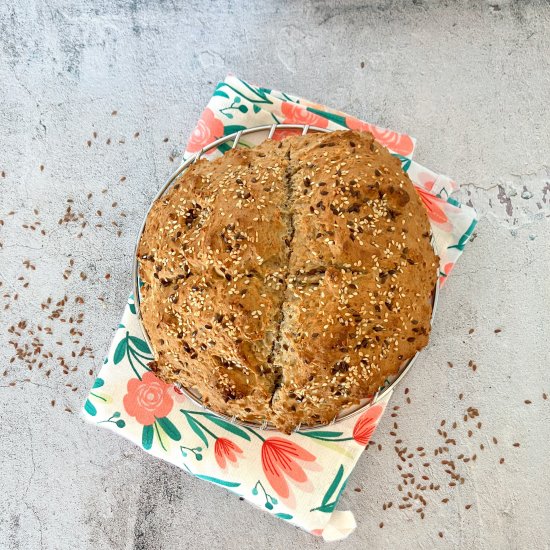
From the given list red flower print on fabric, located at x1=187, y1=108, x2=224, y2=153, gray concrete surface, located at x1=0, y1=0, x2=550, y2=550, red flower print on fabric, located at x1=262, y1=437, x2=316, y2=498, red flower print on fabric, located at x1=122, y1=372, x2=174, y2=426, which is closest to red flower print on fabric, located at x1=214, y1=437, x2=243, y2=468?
red flower print on fabric, located at x1=262, y1=437, x2=316, y2=498

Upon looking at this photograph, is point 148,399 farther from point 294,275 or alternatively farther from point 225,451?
point 294,275

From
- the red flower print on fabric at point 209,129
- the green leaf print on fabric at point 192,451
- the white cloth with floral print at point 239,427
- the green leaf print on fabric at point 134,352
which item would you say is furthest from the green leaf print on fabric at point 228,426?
the red flower print on fabric at point 209,129

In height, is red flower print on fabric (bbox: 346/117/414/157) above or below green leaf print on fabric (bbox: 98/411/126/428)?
above

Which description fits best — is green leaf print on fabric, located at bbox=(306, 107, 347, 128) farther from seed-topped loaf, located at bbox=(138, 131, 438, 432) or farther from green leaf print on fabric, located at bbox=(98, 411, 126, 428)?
green leaf print on fabric, located at bbox=(98, 411, 126, 428)

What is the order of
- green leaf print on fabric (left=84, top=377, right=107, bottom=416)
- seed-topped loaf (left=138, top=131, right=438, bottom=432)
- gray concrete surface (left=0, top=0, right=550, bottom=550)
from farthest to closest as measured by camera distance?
1. gray concrete surface (left=0, top=0, right=550, bottom=550)
2. green leaf print on fabric (left=84, top=377, right=107, bottom=416)
3. seed-topped loaf (left=138, top=131, right=438, bottom=432)

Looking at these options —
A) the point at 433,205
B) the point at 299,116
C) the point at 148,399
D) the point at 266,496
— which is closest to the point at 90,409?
the point at 148,399

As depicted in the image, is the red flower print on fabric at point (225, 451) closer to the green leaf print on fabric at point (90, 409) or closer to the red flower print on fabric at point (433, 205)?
the green leaf print on fabric at point (90, 409)

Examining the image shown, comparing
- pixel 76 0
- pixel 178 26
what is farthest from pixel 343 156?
pixel 76 0
